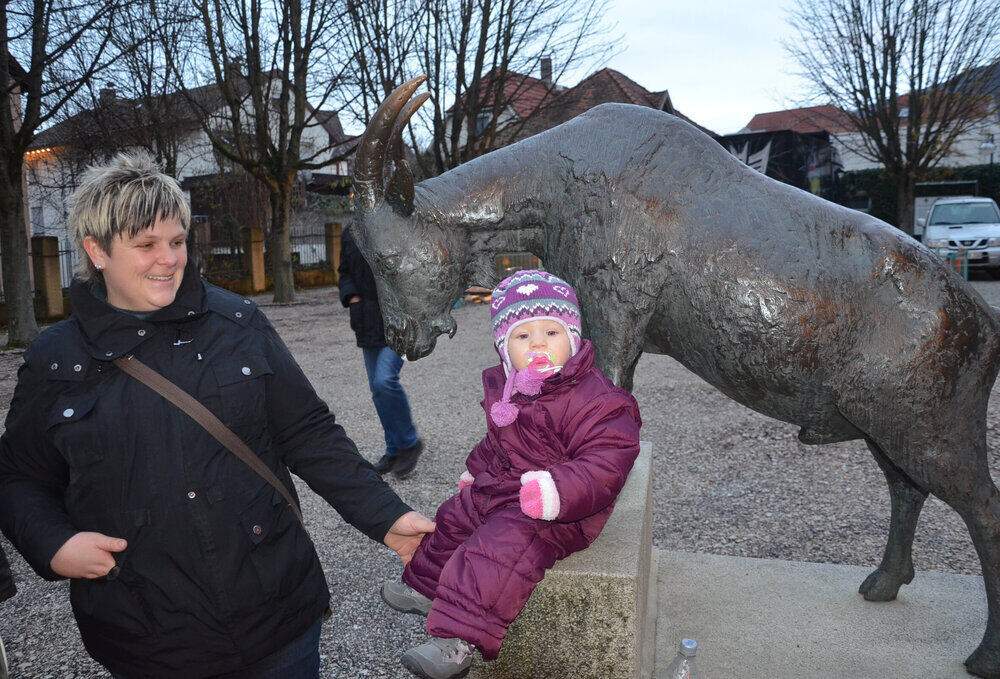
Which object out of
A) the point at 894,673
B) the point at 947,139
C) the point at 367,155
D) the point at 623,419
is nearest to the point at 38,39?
the point at 367,155

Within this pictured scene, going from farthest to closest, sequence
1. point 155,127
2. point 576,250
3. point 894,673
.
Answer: point 155,127, point 894,673, point 576,250

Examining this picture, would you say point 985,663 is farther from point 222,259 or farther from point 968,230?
point 222,259

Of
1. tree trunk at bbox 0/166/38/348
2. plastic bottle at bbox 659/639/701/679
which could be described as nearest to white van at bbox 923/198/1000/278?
plastic bottle at bbox 659/639/701/679

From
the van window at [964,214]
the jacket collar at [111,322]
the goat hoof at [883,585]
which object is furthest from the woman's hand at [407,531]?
the van window at [964,214]

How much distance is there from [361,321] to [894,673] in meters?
3.71

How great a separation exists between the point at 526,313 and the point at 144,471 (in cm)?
100

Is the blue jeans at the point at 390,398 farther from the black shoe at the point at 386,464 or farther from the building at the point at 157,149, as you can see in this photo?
the building at the point at 157,149

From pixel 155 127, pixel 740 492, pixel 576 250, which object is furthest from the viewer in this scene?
pixel 155 127

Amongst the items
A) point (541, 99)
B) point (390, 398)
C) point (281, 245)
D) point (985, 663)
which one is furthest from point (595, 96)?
point (985, 663)

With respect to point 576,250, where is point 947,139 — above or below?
above

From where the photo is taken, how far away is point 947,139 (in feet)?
57.4

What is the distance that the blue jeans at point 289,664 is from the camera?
5.78 ft

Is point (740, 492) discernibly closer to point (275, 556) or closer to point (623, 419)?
point (623, 419)

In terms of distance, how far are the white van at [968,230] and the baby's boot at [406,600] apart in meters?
15.7
